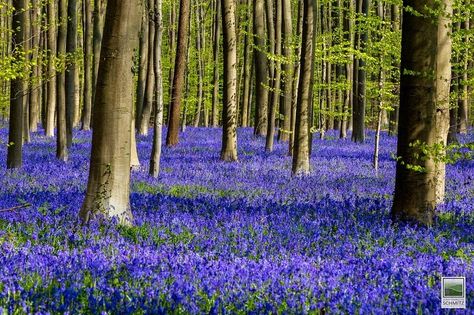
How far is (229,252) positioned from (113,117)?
2480 mm

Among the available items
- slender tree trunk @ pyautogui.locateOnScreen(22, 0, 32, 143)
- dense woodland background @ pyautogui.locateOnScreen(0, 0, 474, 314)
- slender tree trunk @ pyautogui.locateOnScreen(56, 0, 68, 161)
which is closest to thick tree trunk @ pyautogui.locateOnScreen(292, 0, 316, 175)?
dense woodland background @ pyautogui.locateOnScreen(0, 0, 474, 314)

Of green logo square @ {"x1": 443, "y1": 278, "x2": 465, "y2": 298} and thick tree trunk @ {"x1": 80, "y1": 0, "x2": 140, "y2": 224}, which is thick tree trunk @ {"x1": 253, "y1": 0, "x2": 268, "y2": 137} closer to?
thick tree trunk @ {"x1": 80, "y1": 0, "x2": 140, "y2": 224}

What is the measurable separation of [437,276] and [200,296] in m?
2.26

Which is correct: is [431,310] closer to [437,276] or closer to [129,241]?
[437,276]

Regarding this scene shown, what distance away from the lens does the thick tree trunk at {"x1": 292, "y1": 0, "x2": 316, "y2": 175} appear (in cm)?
1555

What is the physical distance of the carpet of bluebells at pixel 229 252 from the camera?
4.88m

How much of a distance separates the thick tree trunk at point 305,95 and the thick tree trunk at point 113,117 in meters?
7.90

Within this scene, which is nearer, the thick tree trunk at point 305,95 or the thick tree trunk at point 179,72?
the thick tree trunk at point 305,95

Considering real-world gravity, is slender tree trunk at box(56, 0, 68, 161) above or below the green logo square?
above

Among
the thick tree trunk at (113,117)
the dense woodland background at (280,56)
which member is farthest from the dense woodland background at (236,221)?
the dense woodland background at (280,56)

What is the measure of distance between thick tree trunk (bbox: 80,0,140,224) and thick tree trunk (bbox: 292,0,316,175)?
7.90 metres

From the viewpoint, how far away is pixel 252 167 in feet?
56.1

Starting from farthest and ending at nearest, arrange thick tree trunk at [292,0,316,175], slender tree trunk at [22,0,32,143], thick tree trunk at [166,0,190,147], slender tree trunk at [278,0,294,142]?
thick tree trunk at [166,0,190,147]
slender tree trunk at [278,0,294,142]
slender tree trunk at [22,0,32,143]
thick tree trunk at [292,0,316,175]

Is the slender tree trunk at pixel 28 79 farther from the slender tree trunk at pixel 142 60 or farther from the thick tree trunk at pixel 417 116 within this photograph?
the thick tree trunk at pixel 417 116
